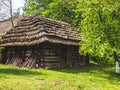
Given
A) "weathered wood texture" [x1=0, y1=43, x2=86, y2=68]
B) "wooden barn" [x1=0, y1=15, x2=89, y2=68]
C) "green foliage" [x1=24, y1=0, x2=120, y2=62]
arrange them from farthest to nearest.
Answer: "weathered wood texture" [x1=0, y1=43, x2=86, y2=68] → "wooden barn" [x1=0, y1=15, x2=89, y2=68] → "green foliage" [x1=24, y1=0, x2=120, y2=62]

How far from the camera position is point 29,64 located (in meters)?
26.4

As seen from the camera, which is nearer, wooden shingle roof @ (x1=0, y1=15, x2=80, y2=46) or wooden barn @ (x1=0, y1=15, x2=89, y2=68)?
wooden shingle roof @ (x1=0, y1=15, x2=80, y2=46)

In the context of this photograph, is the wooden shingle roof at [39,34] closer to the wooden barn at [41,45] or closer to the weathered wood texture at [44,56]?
the wooden barn at [41,45]

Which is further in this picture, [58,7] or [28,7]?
[28,7]

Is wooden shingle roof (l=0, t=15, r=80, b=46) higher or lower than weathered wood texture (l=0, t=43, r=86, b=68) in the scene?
higher

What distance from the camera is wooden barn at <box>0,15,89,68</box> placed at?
26.1 metres

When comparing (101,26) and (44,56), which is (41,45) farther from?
(101,26)

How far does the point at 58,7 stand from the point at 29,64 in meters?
20.1

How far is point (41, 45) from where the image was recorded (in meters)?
26.2

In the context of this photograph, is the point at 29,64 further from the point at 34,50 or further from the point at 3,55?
the point at 3,55

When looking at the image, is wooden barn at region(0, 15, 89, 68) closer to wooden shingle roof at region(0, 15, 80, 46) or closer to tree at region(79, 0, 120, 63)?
wooden shingle roof at region(0, 15, 80, 46)

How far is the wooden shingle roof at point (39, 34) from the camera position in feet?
85.2

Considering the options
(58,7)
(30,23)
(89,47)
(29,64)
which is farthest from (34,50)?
(58,7)

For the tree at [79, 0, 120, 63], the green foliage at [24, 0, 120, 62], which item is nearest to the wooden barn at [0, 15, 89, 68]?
the green foliage at [24, 0, 120, 62]
